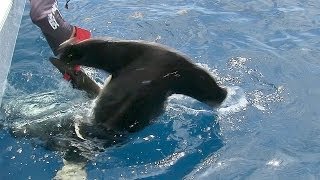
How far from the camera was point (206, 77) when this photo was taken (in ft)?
12.9

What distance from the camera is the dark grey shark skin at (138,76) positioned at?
12.8 ft

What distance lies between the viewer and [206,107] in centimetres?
504

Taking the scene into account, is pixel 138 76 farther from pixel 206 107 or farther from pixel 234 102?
pixel 234 102

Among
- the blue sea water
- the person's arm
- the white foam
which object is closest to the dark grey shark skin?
the blue sea water

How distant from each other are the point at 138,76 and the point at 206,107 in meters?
1.20

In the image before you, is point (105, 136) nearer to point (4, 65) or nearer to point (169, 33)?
point (4, 65)

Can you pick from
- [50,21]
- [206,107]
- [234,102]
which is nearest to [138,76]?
[206,107]

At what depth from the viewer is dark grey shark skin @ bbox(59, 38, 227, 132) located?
3.89 metres

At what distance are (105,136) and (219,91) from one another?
1065 millimetres

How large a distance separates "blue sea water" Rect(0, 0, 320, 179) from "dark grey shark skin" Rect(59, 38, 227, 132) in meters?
0.37

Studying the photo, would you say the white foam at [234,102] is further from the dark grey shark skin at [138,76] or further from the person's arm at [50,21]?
the person's arm at [50,21]

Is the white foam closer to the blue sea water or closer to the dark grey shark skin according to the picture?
the blue sea water

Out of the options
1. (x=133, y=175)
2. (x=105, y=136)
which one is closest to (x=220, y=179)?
(x=133, y=175)

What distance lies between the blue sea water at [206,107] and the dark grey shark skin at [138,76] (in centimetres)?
37
